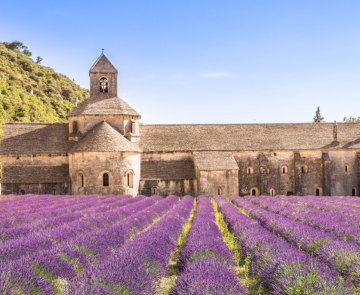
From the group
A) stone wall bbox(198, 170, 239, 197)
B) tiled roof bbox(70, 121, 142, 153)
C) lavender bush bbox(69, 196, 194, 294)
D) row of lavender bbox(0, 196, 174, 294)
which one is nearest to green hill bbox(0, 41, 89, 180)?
tiled roof bbox(70, 121, 142, 153)

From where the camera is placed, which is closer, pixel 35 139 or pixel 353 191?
pixel 35 139

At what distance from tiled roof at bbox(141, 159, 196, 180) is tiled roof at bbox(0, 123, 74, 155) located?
745 cm

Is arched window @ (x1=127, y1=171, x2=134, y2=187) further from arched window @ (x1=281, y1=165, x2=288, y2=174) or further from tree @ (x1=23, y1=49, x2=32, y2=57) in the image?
tree @ (x1=23, y1=49, x2=32, y2=57)

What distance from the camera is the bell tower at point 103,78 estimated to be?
1326 inches

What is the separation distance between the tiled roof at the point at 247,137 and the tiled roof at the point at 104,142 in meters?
2.96

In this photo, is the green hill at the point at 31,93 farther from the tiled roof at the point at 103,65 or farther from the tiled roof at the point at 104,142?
the tiled roof at the point at 104,142

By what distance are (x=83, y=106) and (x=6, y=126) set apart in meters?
7.65

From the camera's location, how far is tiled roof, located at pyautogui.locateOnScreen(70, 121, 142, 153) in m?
28.0

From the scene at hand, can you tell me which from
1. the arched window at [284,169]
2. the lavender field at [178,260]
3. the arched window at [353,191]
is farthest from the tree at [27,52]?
the lavender field at [178,260]

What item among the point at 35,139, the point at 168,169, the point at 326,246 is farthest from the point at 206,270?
the point at 35,139

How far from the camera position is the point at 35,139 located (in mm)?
31516

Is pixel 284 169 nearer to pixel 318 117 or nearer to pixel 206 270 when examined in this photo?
pixel 206 270

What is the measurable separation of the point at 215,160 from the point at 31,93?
59124 millimetres

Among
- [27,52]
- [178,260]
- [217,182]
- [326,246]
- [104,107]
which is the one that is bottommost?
[178,260]
